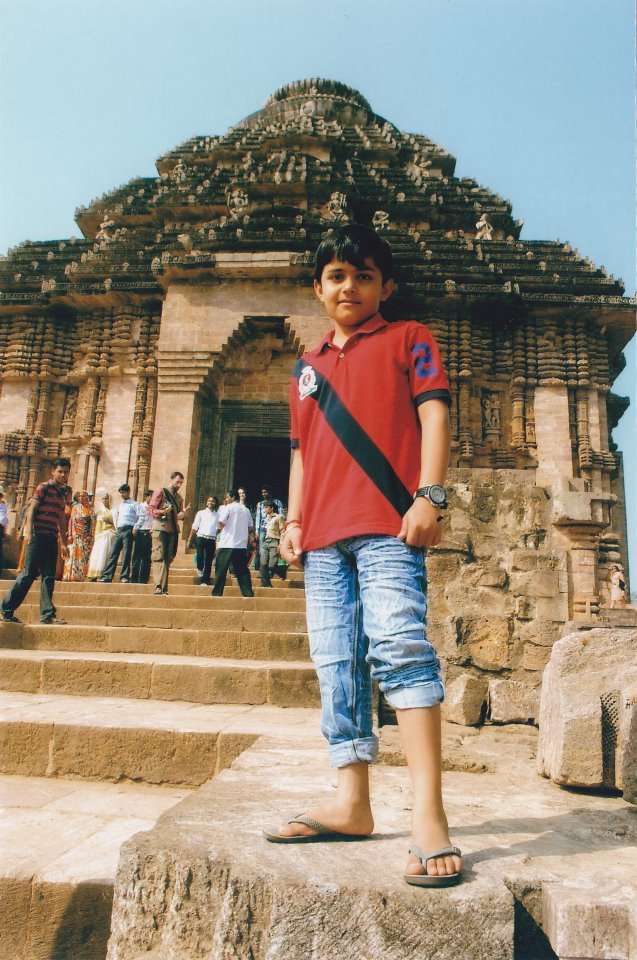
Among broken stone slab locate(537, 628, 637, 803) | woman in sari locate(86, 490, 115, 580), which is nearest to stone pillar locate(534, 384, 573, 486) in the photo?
woman in sari locate(86, 490, 115, 580)

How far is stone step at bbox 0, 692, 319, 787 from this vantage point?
316cm

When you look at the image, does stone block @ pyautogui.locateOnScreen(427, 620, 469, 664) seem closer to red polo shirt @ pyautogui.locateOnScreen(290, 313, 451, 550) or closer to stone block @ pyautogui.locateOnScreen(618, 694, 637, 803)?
stone block @ pyautogui.locateOnScreen(618, 694, 637, 803)

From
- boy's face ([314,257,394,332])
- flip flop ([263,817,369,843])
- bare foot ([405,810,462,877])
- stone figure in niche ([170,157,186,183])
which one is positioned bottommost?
flip flop ([263,817,369,843])

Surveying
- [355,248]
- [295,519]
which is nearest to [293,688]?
[295,519]

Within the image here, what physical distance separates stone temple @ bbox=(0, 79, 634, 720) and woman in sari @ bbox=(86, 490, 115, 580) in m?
1.87

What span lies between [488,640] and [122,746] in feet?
6.92

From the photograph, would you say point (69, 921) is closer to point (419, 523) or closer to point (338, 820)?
point (338, 820)

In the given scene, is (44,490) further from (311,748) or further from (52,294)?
(52,294)

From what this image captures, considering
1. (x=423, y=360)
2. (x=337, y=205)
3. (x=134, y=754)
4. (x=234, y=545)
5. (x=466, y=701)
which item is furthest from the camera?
(x=337, y=205)

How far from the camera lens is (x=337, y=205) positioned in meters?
15.2

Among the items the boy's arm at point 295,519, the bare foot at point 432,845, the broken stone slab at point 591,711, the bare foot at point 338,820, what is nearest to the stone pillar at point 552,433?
the broken stone slab at point 591,711

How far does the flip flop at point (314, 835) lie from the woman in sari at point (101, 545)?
29.1 feet

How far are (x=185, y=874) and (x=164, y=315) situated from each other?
12.8 meters

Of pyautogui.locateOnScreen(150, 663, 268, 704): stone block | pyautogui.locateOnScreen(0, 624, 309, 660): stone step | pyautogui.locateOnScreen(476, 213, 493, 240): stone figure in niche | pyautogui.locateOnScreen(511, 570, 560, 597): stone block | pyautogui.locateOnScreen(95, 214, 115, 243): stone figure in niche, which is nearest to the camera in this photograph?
pyautogui.locateOnScreen(511, 570, 560, 597): stone block
